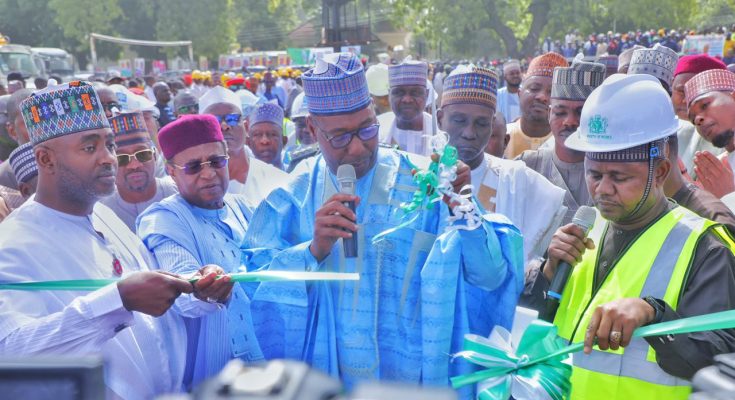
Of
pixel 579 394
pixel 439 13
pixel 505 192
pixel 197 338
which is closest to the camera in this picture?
pixel 579 394

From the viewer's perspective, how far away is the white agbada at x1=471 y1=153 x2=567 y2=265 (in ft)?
12.5

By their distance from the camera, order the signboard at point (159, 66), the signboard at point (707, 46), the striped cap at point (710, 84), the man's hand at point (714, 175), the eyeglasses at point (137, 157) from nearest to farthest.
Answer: the man's hand at point (714, 175) < the eyeglasses at point (137, 157) < the striped cap at point (710, 84) < the signboard at point (707, 46) < the signboard at point (159, 66)

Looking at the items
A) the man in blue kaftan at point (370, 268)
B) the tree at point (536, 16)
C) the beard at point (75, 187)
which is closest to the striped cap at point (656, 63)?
the man in blue kaftan at point (370, 268)

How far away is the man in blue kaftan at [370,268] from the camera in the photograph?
2619mm

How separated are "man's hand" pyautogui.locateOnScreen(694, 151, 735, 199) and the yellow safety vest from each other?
1383 mm

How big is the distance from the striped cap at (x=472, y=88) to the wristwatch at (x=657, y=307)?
217 cm

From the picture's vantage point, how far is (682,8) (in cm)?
4884

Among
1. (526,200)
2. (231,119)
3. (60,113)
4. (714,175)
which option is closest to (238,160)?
(231,119)

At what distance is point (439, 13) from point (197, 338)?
47102 millimetres

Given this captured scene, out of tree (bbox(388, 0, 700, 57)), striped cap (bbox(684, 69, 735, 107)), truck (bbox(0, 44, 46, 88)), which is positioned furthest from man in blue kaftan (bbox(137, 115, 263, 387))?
tree (bbox(388, 0, 700, 57))

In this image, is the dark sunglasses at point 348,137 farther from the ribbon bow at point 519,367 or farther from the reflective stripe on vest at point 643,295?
the reflective stripe on vest at point 643,295

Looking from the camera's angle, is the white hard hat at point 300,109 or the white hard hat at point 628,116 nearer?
the white hard hat at point 628,116

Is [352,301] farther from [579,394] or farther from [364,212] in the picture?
[579,394]

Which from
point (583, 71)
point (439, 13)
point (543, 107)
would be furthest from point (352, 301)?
point (439, 13)
